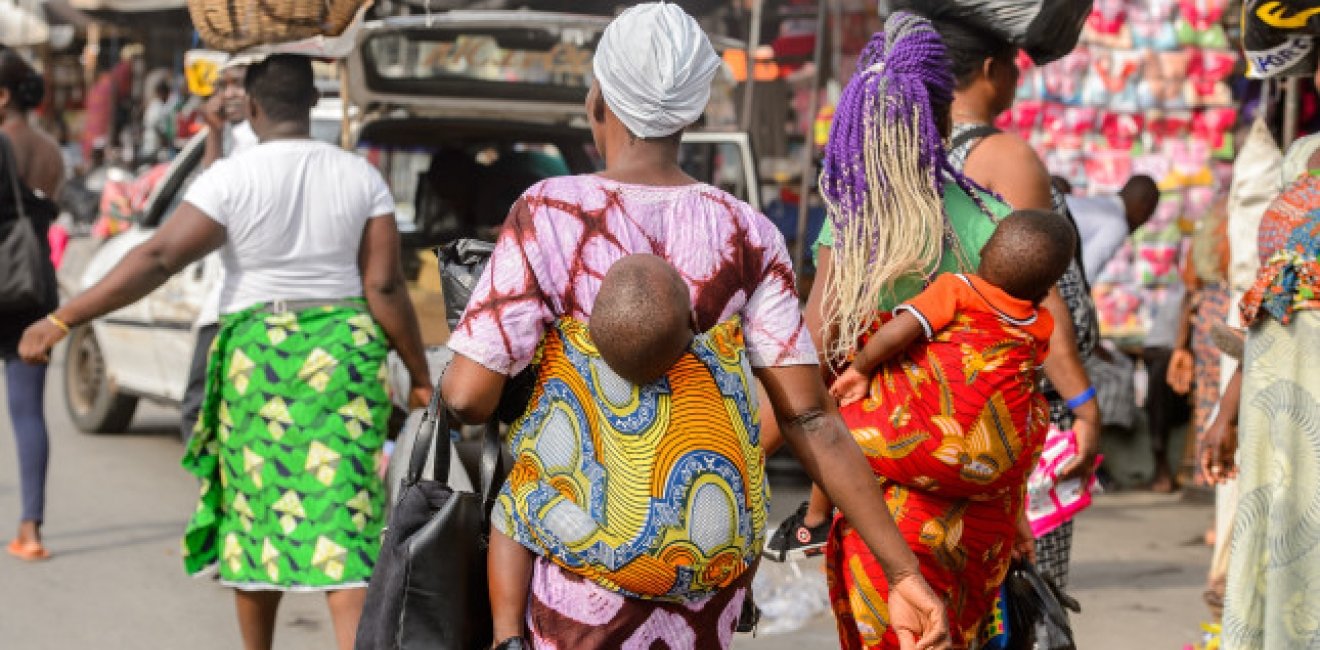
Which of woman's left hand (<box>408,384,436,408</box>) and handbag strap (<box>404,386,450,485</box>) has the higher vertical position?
handbag strap (<box>404,386,450,485</box>)

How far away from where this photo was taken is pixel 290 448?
477 centimetres

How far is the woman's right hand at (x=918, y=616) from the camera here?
289cm

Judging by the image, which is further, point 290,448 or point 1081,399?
point 290,448

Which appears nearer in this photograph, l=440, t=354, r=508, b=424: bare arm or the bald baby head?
the bald baby head

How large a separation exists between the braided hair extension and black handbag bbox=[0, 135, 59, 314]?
476cm

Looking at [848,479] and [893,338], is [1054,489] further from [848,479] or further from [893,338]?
[848,479]

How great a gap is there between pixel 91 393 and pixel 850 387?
845 centimetres

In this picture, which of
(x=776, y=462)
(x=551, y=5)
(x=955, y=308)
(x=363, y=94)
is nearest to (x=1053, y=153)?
(x=776, y=462)

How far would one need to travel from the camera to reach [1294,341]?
13.1ft

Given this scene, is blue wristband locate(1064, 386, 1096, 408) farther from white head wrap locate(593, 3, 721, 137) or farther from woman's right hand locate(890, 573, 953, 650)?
white head wrap locate(593, 3, 721, 137)

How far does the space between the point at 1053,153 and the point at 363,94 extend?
400 cm

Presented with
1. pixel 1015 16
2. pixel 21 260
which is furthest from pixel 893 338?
pixel 21 260

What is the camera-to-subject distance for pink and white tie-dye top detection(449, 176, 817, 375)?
269cm

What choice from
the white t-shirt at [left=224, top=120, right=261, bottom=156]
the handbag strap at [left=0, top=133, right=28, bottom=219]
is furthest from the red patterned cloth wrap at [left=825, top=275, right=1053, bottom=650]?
the white t-shirt at [left=224, top=120, right=261, bottom=156]
